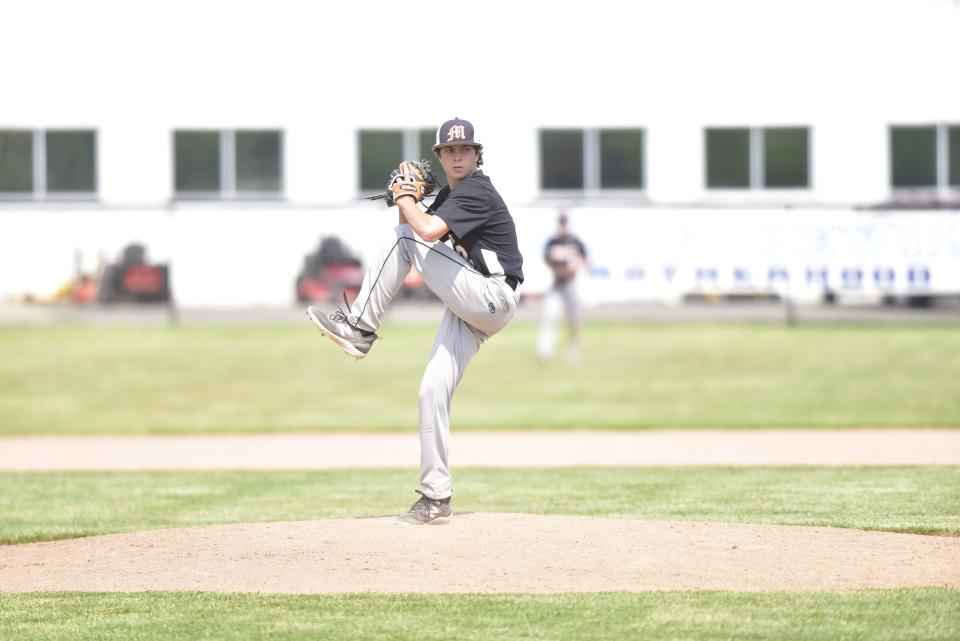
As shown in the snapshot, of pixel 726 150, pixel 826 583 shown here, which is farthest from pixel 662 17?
pixel 826 583

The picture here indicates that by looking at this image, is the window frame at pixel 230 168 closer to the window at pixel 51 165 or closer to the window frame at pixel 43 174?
the window frame at pixel 43 174

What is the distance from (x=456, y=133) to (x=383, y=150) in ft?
81.0

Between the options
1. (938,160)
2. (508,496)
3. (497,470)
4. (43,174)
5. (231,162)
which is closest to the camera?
(508,496)

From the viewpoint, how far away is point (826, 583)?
728cm

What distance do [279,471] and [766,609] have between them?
714 cm

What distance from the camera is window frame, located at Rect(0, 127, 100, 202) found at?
33.1 metres

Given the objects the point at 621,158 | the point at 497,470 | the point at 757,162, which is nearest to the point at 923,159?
the point at 757,162

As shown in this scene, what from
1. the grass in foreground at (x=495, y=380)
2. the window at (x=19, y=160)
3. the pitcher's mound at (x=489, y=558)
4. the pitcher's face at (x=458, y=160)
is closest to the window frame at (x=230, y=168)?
the window at (x=19, y=160)

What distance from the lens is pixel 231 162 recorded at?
3331 centimetres

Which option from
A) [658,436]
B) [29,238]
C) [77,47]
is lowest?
[658,436]

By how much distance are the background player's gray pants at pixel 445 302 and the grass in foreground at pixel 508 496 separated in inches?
62.4

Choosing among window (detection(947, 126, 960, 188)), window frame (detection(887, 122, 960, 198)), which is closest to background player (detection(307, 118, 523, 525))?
window frame (detection(887, 122, 960, 198))

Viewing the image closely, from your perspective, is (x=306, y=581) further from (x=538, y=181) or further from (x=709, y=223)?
(x=538, y=181)

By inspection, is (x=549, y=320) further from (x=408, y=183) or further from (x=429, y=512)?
(x=408, y=183)
